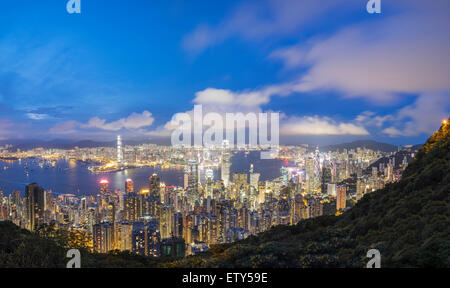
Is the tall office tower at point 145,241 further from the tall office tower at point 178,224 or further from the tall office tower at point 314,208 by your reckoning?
the tall office tower at point 314,208

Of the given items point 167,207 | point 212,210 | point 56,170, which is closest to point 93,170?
point 56,170

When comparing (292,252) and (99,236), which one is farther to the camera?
(99,236)

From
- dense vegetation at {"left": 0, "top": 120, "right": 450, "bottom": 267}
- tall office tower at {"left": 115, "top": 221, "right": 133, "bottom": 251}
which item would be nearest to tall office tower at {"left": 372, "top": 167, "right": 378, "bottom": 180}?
dense vegetation at {"left": 0, "top": 120, "right": 450, "bottom": 267}

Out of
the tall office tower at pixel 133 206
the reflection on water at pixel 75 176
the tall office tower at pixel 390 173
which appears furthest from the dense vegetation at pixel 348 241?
the reflection on water at pixel 75 176

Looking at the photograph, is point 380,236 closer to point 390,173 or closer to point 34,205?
point 390,173

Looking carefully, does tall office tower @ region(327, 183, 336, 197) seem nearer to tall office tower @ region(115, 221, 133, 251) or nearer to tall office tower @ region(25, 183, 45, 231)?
tall office tower @ region(115, 221, 133, 251)
